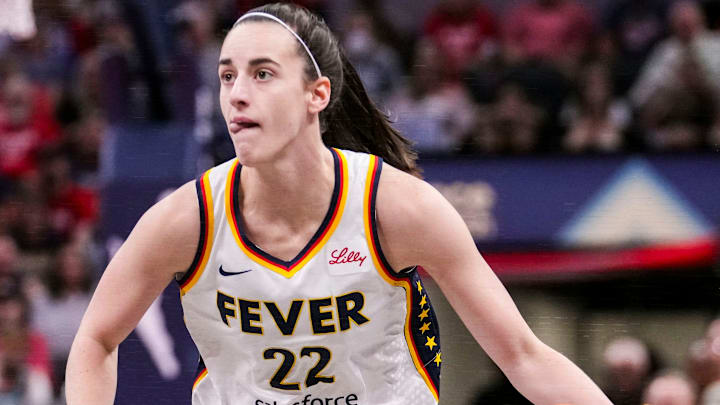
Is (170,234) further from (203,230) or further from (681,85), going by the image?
(681,85)

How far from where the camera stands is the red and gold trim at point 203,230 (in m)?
2.11

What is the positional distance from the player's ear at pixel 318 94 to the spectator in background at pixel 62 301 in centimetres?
246

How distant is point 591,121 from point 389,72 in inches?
35.7

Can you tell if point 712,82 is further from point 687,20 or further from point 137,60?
point 137,60

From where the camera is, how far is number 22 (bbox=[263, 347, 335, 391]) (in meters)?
2.16

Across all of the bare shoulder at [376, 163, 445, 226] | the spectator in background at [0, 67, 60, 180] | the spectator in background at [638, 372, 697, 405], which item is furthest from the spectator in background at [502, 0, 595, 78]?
the spectator in background at [0, 67, 60, 180]

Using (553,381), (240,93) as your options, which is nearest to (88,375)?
(240,93)

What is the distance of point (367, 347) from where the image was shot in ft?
7.20

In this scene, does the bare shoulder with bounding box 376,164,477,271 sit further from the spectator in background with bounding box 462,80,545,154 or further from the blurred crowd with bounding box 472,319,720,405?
the spectator in background with bounding box 462,80,545,154

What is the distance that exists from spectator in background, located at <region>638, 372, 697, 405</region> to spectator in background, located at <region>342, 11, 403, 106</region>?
5.08ft

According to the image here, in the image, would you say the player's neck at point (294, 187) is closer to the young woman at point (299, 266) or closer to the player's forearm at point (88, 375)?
the young woman at point (299, 266)

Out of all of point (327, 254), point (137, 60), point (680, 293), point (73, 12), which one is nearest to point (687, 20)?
point (680, 293)

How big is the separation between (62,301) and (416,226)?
2.69 m

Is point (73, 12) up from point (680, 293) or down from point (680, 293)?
up
